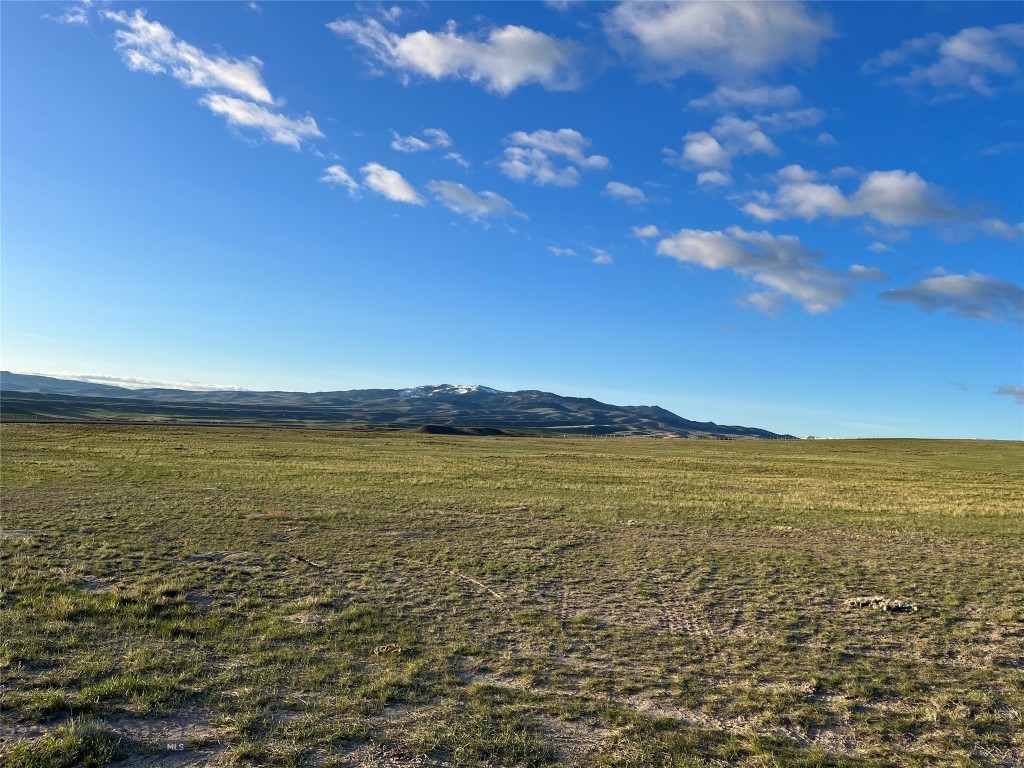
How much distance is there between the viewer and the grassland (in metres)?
7.73

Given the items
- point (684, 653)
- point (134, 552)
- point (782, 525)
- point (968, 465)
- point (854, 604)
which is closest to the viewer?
point (684, 653)

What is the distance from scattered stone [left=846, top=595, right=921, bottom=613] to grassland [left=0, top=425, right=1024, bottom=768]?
38 centimetres

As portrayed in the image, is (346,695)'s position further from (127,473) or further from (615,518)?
(127,473)

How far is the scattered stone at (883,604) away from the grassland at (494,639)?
15.0 inches

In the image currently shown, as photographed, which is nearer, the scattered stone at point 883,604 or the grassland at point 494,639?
the grassland at point 494,639

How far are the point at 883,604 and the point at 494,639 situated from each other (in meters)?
10.1

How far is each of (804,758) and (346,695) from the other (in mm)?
6560

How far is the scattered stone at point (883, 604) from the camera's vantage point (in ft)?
46.5

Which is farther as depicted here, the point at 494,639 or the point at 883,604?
the point at 883,604

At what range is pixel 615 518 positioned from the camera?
93.2 feet

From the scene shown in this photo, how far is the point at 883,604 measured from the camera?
14.3m

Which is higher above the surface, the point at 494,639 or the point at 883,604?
the point at 883,604

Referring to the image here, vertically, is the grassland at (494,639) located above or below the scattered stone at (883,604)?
below

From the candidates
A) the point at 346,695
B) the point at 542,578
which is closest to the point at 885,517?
the point at 542,578
